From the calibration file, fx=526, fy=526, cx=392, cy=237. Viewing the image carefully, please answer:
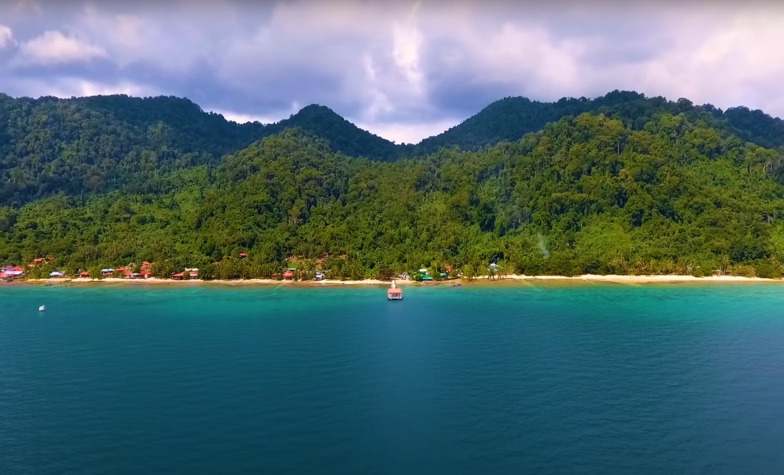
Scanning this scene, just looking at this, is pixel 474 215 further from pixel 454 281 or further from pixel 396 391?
pixel 396 391

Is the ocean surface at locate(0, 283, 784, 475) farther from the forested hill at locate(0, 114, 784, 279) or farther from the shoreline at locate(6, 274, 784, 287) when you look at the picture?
the forested hill at locate(0, 114, 784, 279)

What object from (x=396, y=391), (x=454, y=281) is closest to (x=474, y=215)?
(x=454, y=281)

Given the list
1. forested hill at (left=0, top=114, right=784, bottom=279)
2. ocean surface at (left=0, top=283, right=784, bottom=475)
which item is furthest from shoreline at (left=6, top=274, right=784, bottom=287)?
ocean surface at (left=0, top=283, right=784, bottom=475)

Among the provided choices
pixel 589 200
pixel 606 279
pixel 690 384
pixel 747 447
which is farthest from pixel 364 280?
pixel 747 447

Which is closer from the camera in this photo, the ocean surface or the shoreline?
the ocean surface

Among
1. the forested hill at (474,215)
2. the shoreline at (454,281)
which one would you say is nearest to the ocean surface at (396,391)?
the shoreline at (454,281)

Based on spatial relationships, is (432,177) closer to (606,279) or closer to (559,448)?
(606,279)

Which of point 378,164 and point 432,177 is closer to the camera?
point 432,177
